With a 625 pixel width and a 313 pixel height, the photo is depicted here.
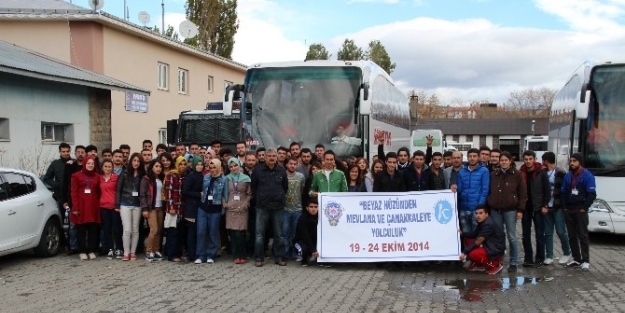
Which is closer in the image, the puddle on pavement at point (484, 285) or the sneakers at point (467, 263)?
the puddle on pavement at point (484, 285)

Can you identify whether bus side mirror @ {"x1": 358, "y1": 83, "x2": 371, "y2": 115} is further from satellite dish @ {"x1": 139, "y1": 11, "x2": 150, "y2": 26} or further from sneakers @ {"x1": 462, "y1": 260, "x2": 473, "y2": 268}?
satellite dish @ {"x1": 139, "y1": 11, "x2": 150, "y2": 26}

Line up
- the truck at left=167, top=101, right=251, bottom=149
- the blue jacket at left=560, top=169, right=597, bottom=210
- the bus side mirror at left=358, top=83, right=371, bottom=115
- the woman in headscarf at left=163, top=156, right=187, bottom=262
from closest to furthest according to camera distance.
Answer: the blue jacket at left=560, top=169, right=597, bottom=210 → the woman in headscarf at left=163, top=156, right=187, bottom=262 → the bus side mirror at left=358, top=83, right=371, bottom=115 → the truck at left=167, top=101, right=251, bottom=149

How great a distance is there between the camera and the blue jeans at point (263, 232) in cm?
1047

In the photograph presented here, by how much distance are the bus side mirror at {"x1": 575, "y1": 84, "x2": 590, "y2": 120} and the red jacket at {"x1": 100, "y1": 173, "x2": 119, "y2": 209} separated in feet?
26.8

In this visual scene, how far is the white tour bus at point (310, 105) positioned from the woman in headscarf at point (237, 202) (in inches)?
113

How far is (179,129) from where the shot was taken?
67.3ft

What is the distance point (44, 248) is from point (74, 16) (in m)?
13.4

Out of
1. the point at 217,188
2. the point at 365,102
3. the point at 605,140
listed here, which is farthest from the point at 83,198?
the point at 605,140

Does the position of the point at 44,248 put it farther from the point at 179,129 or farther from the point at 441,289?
the point at 179,129

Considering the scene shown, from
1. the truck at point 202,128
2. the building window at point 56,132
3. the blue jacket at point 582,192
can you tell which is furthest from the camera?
the truck at point 202,128

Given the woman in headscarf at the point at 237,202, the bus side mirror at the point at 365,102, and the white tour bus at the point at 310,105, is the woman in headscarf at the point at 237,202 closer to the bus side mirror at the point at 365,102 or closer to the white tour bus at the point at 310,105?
the white tour bus at the point at 310,105

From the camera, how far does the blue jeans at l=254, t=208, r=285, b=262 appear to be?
1047cm

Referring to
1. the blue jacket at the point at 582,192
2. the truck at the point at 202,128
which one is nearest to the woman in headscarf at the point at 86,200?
the blue jacket at the point at 582,192

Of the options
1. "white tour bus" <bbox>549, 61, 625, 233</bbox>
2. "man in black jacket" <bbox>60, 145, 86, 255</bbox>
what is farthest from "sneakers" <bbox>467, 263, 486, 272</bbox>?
"man in black jacket" <bbox>60, 145, 86, 255</bbox>
